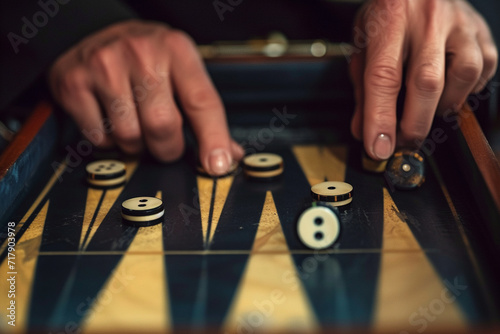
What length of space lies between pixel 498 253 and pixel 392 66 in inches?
27.7

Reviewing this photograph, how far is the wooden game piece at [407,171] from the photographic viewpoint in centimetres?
145

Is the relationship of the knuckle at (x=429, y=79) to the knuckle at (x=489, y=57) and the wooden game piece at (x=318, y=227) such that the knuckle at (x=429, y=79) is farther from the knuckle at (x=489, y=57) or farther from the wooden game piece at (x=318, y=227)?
the wooden game piece at (x=318, y=227)

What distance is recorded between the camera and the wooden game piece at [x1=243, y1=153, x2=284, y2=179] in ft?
5.24

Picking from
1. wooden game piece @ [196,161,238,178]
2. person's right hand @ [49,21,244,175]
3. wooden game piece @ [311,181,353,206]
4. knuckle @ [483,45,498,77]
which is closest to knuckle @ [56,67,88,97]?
person's right hand @ [49,21,244,175]

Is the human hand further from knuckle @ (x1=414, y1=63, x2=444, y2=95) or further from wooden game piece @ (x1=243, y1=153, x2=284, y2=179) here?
wooden game piece @ (x1=243, y1=153, x2=284, y2=179)

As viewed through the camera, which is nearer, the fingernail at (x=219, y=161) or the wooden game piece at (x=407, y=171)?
the wooden game piece at (x=407, y=171)

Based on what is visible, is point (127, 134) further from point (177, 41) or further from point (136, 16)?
point (136, 16)

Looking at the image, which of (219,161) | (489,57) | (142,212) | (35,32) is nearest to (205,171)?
(219,161)

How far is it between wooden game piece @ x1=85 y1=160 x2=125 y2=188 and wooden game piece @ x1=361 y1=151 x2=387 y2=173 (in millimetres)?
706

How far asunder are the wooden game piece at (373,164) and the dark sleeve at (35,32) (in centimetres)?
105

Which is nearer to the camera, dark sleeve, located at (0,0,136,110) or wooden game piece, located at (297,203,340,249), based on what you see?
wooden game piece, located at (297,203,340,249)

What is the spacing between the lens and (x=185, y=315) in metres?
0.93

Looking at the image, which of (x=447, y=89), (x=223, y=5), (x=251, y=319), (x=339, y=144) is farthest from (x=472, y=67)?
(x=223, y=5)

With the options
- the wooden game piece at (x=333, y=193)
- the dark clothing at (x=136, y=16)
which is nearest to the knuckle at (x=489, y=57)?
the dark clothing at (x=136, y=16)
